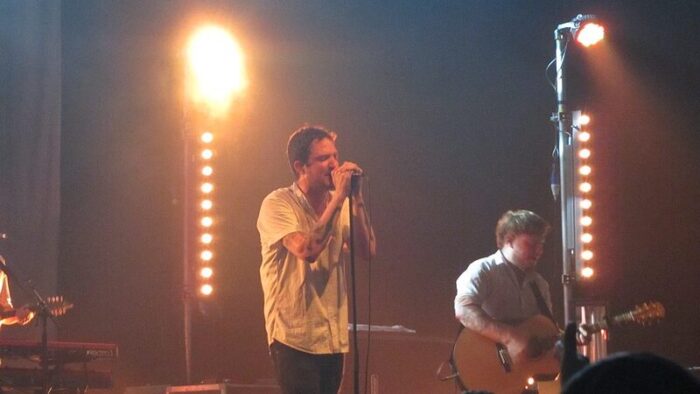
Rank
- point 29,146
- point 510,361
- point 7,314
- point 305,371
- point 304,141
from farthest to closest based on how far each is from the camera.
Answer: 1. point 29,146
2. point 7,314
3. point 510,361
4. point 304,141
5. point 305,371

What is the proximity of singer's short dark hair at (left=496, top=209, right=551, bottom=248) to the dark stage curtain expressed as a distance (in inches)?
156

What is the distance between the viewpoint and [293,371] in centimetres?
384

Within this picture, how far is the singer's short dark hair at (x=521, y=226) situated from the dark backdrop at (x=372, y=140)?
1.68 meters

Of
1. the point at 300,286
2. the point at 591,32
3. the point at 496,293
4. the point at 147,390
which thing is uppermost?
the point at 591,32

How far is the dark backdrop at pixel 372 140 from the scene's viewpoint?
7344mm

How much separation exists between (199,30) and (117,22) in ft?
2.43

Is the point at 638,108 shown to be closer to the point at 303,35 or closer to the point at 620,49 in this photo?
the point at 620,49

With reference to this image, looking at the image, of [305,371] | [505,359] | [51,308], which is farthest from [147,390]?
[305,371]

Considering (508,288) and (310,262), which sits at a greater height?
(310,262)

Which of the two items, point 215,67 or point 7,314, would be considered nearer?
point 7,314

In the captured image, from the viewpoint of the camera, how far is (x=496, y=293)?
218 inches

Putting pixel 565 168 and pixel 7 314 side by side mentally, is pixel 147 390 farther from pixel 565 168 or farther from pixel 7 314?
pixel 565 168

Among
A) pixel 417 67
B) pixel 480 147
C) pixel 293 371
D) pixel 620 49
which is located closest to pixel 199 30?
pixel 417 67

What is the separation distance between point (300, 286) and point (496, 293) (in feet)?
6.30
